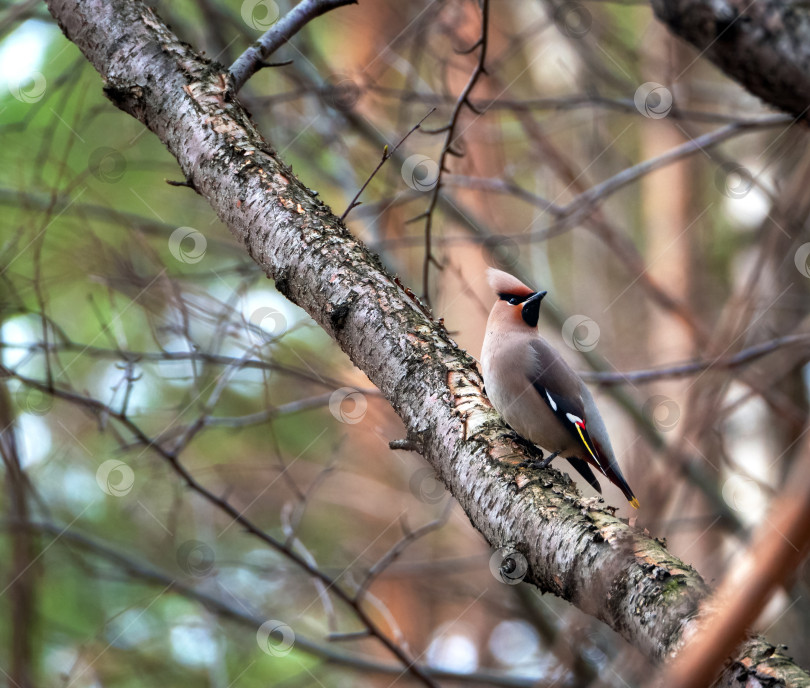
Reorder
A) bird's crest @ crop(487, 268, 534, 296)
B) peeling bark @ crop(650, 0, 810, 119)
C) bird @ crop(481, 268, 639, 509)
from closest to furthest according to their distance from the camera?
peeling bark @ crop(650, 0, 810, 119) → bird @ crop(481, 268, 639, 509) → bird's crest @ crop(487, 268, 534, 296)

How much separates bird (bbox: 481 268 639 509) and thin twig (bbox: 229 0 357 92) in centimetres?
160

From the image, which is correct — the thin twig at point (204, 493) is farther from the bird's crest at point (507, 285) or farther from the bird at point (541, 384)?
the bird's crest at point (507, 285)

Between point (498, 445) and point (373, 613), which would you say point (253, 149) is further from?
point (373, 613)

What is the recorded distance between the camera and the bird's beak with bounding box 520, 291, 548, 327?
4.45 m

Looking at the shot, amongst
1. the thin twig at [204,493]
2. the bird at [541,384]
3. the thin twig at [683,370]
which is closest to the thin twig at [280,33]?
the thin twig at [204,493]

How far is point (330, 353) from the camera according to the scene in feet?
22.9

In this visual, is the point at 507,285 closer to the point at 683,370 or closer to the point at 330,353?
the point at 683,370

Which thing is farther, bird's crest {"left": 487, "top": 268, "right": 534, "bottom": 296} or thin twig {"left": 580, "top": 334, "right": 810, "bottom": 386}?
bird's crest {"left": 487, "top": 268, "right": 534, "bottom": 296}

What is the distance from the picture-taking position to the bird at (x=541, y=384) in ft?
12.3

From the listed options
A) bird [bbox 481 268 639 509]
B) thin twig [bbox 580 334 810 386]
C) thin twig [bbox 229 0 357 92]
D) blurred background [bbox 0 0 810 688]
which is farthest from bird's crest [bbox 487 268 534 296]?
thin twig [bbox 229 0 357 92]

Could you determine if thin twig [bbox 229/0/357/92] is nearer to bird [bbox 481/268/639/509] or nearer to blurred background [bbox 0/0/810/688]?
blurred background [bbox 0/0/810/688]

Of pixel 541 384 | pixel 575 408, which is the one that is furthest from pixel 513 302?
pixel 575 408

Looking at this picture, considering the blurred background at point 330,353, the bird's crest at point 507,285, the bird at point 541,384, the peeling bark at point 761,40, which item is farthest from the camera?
the bird's crest at point 507,285

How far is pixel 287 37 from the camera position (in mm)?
3271
